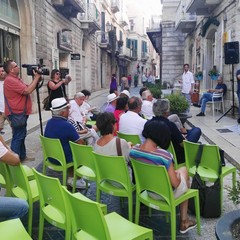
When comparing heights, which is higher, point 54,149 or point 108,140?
point 108,140

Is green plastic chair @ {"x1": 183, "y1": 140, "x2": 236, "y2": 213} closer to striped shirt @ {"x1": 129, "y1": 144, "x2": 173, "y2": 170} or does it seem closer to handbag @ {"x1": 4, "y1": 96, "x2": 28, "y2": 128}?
striped shirt @ {"x1": 129, "y1": 144, "x2": 173, "y2": 170}

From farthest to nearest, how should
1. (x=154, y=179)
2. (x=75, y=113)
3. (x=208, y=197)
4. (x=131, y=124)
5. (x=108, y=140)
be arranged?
(x=75, y=113), (x=131, y=124), (x=108, y=140), (x=208, y=197), (x=154, y=179)

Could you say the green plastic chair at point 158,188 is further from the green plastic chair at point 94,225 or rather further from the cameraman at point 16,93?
the cameraman at point 16,93

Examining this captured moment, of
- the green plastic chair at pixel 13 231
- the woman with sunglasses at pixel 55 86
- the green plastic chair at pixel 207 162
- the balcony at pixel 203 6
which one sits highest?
the balcony at pixel 203 6

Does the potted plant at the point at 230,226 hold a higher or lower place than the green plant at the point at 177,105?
lower

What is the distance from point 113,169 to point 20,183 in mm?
868

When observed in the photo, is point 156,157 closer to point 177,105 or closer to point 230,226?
point 230,226

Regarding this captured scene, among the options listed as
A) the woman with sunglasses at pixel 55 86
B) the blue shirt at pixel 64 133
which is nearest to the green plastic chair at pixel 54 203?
the blue shirt at pixel 64 133

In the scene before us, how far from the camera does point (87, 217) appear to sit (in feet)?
7.34

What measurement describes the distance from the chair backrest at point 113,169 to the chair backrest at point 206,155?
996 mm

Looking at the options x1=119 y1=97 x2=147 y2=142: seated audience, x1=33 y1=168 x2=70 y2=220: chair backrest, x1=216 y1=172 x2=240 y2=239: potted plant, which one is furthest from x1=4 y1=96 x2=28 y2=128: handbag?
x1=216 y1=172 x2=240 y2=239: potted plant

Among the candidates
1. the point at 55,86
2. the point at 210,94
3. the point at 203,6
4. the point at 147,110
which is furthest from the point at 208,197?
the point at 203,6

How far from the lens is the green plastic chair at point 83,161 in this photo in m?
3.90

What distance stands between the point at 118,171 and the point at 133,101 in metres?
1.72
